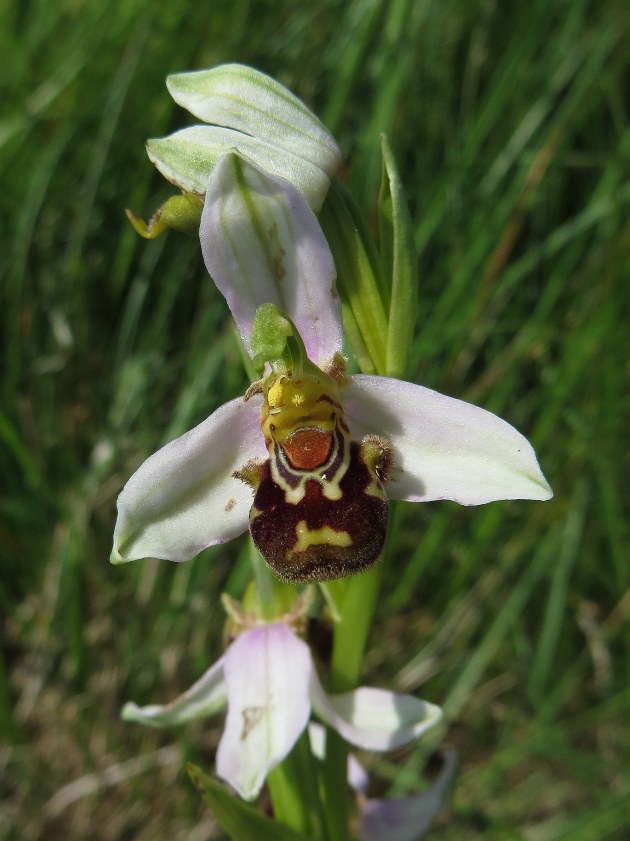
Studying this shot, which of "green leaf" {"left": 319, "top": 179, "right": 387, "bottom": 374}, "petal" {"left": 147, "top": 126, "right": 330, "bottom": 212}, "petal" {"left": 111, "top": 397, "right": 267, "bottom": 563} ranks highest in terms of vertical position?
"petal" {"left": 147, "top": 126, "right": 330, "bottom": 212}

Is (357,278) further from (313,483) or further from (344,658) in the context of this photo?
(344,658)

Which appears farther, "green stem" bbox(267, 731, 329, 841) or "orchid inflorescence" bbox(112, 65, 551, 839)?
"green stem" bbox(267, 731, 329, 841)

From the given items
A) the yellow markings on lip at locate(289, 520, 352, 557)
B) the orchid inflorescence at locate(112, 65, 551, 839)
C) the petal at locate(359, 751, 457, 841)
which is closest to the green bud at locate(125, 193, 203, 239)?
the orchid inflorescence at locate(112, 65, 551, 839)

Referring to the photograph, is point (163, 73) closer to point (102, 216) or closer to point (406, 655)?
point (102, 216)

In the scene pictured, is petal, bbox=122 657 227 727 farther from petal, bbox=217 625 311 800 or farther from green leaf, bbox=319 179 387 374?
green leaf, bbox=319 179 387 374

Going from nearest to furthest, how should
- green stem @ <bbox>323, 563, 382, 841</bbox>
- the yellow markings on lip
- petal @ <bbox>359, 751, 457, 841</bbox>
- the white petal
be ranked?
1. the yellow markings on lip
2. green stem @ <bbox>323, 563, 382, 841</bbox>
3. the white petal
4. petal @ <bbox>359, 751, 457, 841</bbox>

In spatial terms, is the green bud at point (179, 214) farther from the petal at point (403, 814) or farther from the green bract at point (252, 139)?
the petal at point (403, 814)

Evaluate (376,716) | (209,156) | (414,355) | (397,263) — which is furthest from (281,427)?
(414,355)

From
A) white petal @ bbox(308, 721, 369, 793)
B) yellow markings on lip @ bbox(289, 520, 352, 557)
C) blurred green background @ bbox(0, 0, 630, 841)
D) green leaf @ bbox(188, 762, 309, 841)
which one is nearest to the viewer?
yellow markings on lip @ bbox(289, 520, 352, 557)

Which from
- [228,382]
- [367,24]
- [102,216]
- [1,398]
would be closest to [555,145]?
[367,24]
